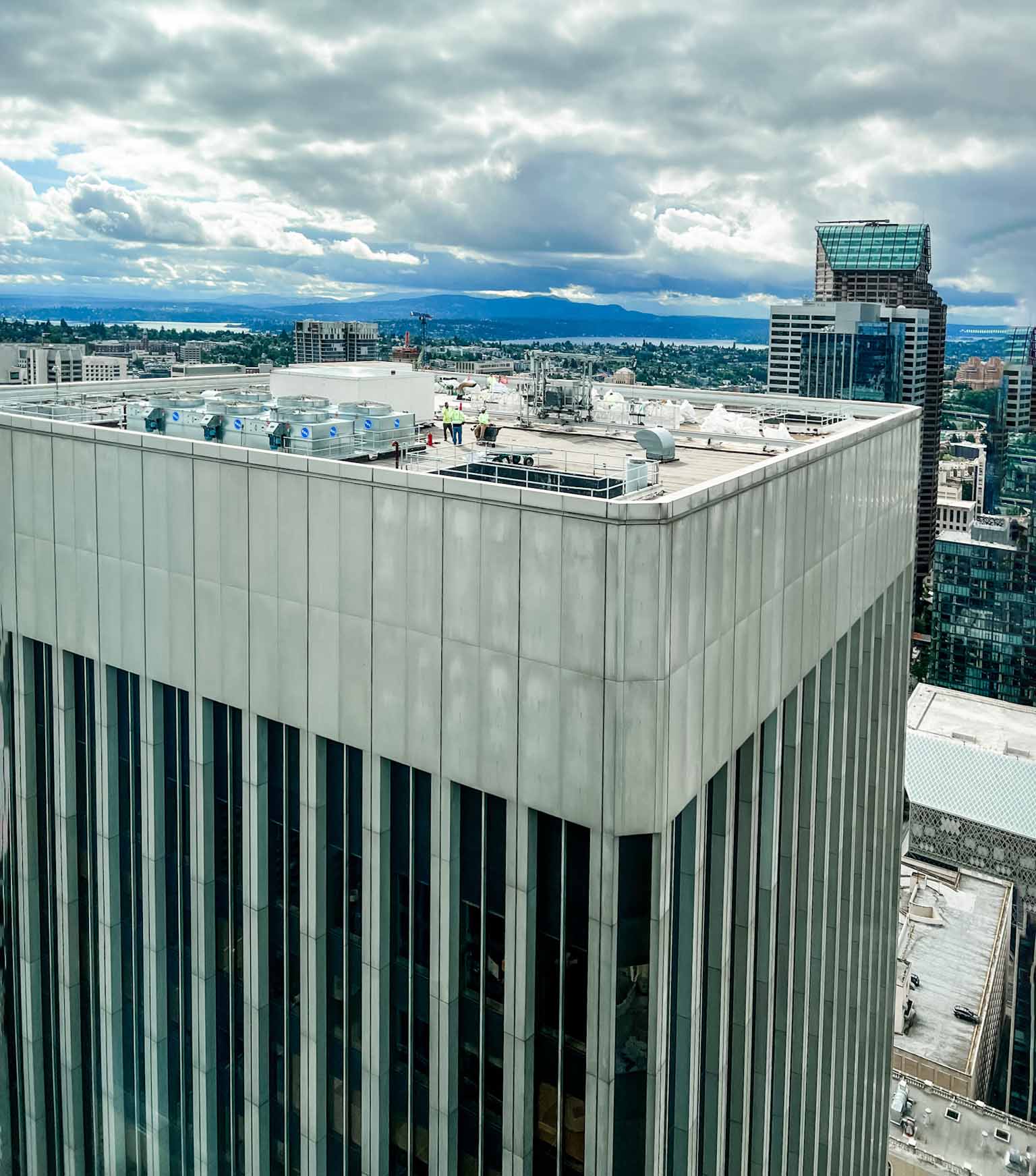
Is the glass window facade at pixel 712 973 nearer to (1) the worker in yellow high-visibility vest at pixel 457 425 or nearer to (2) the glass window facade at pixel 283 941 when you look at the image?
(2) the glass window facade at pixel 283 941

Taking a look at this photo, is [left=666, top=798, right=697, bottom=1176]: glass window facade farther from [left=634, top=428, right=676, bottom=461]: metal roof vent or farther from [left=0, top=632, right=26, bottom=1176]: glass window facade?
[left=0, top=632, right=26, bottom=1176]: glass window facade

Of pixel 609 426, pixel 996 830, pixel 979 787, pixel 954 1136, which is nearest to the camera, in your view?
pixel 609 426

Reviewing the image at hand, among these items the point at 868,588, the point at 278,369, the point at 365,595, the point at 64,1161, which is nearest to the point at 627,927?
the point at 365,595

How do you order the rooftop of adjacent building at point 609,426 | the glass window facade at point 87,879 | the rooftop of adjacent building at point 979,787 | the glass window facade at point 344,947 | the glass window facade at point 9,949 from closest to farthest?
the glass window facade at point 344,947 < the rooftop of adjacent building at point 609,426 < the glass window facade at point 87,879 < the glass window facade at point 9,949 < the rooftop of adjacent building at point 979,787

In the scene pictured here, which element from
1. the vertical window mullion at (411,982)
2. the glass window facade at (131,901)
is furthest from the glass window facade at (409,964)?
the glass window facade at (131,901)

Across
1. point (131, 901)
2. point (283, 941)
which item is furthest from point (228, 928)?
point (131, 901)

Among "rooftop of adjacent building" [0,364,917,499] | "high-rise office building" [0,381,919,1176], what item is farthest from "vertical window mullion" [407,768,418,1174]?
"rooftop of adjacent building" [0,364,917,499]

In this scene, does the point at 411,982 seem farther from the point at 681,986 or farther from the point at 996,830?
the point at 996,830
